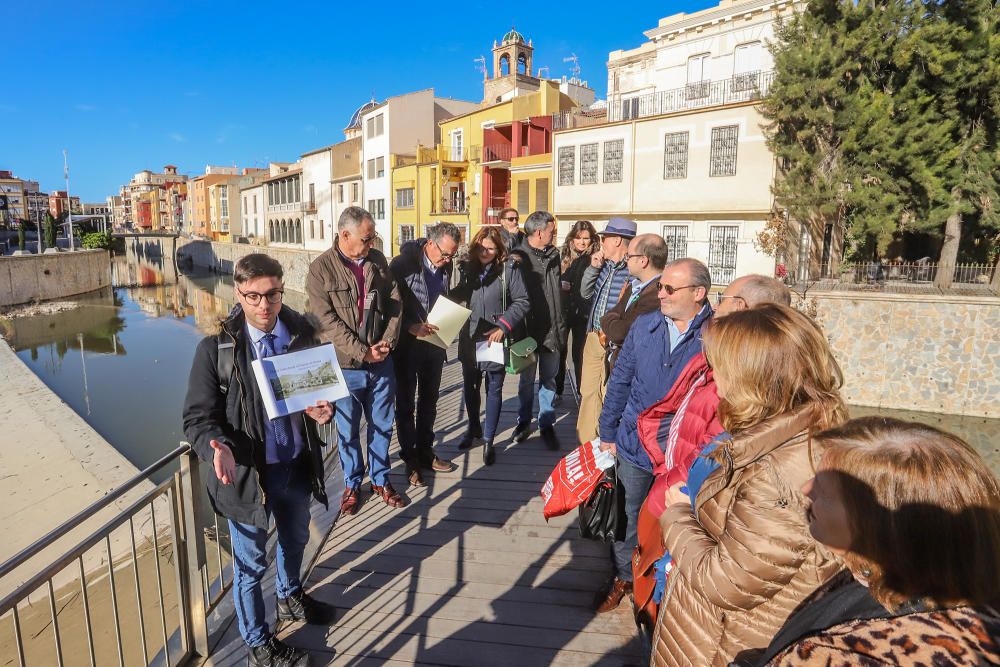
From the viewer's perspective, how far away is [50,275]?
3750cm

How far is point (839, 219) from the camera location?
19.2 meters

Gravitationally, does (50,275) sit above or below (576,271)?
below

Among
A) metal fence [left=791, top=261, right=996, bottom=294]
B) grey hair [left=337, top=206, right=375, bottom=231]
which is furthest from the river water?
metal fence [left=791, top=261, right=996, bottom=294]

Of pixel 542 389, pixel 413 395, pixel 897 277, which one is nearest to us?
pixel 413 395

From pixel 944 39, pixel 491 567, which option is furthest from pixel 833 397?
pixel 944 39

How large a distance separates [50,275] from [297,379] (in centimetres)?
4547

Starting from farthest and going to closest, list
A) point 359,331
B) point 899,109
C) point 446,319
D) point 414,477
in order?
point 899,109
point 414,477
point 446,319
point 359,331

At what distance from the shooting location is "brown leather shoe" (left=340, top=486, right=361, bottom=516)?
4.25 meters

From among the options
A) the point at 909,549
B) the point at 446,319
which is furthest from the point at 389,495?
the point at 909,549

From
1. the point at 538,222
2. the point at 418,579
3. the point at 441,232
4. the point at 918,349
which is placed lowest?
the point at 918,349

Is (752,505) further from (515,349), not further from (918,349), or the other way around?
(918,349)

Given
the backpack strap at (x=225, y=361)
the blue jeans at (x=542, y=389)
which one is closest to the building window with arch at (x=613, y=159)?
the blue jeans at (x=542, y=389)

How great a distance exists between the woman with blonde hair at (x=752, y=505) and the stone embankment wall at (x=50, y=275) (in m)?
43.1

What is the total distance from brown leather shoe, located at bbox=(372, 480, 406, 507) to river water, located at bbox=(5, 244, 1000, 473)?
1.93 m
